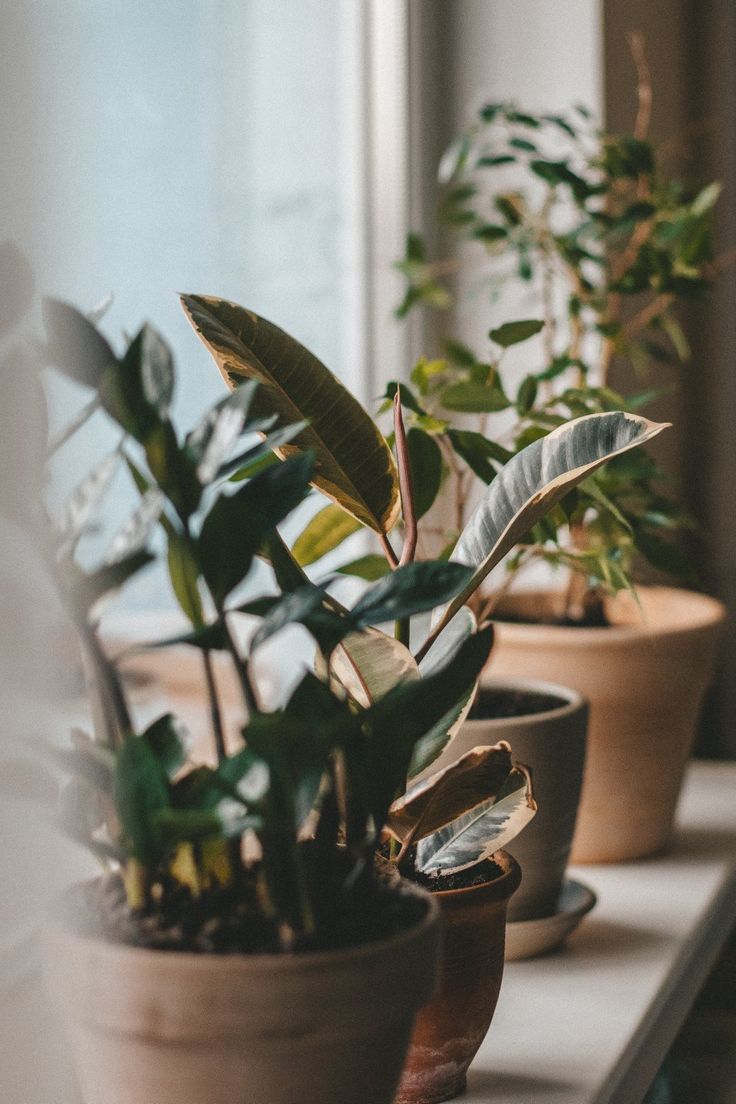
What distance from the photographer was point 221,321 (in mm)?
643

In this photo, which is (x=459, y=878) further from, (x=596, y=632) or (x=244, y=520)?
(x=596, y=632)

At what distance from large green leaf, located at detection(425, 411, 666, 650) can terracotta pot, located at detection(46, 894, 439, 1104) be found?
0.20 meters

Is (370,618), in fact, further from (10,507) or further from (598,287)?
(598,287)

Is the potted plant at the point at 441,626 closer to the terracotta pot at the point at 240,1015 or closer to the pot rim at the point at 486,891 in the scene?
the pot rim at the point at 486,891

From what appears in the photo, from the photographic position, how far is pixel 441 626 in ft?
2.24

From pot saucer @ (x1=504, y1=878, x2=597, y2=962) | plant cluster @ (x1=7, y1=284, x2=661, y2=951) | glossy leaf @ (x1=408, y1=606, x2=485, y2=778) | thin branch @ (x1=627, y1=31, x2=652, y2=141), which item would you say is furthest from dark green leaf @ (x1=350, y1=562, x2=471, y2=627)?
thin branch @ (x1=627, y1=31, x2=652, y2=141)

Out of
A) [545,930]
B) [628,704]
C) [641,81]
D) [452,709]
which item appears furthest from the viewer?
[641,81]

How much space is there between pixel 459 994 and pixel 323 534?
0.27 meters

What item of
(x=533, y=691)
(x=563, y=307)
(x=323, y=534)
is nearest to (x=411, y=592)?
(x=323, y=534)

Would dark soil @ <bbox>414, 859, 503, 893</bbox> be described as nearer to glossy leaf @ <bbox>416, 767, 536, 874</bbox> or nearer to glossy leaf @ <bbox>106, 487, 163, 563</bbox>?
glossy leaf @ <bbox>416, 767, 536, 874</bbox>

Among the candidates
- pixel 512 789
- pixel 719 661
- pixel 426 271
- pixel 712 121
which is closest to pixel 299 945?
pixel 512 789

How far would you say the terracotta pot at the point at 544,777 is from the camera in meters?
0.84

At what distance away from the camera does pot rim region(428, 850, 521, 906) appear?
0.65m

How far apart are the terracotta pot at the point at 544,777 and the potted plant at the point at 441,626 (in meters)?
0.13
